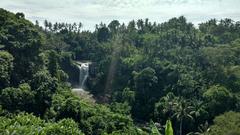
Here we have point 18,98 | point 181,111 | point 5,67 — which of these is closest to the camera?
point 18,98

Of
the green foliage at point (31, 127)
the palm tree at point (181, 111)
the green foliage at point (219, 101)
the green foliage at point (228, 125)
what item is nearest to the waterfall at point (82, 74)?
the palm tree at point (181, 111)

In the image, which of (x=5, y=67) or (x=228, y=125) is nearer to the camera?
(x=228, y=125)

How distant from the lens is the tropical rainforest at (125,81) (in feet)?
144

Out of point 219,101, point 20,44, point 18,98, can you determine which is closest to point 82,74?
point 20,44

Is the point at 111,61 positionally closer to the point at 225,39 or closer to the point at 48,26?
the point at 225,39

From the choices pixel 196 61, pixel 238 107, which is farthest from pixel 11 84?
pixel 196 61

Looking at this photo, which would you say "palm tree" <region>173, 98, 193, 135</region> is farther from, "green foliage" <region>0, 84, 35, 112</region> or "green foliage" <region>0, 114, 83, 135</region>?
"green foliage" <region>0, 114, 83, 135</region>

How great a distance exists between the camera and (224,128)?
42469 millimetres

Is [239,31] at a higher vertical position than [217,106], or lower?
higher

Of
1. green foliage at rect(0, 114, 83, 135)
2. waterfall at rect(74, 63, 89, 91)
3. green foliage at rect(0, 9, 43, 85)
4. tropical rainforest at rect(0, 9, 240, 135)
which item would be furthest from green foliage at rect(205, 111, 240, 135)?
waterfall at rect(74, 63, 89, 91)

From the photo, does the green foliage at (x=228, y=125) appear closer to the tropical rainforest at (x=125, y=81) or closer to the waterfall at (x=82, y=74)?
the tropical rainforest at (x=125, y=81)

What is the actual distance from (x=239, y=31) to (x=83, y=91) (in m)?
40.9

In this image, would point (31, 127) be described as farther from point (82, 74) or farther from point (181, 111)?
point (82, 74)

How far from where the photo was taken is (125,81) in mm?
72250
